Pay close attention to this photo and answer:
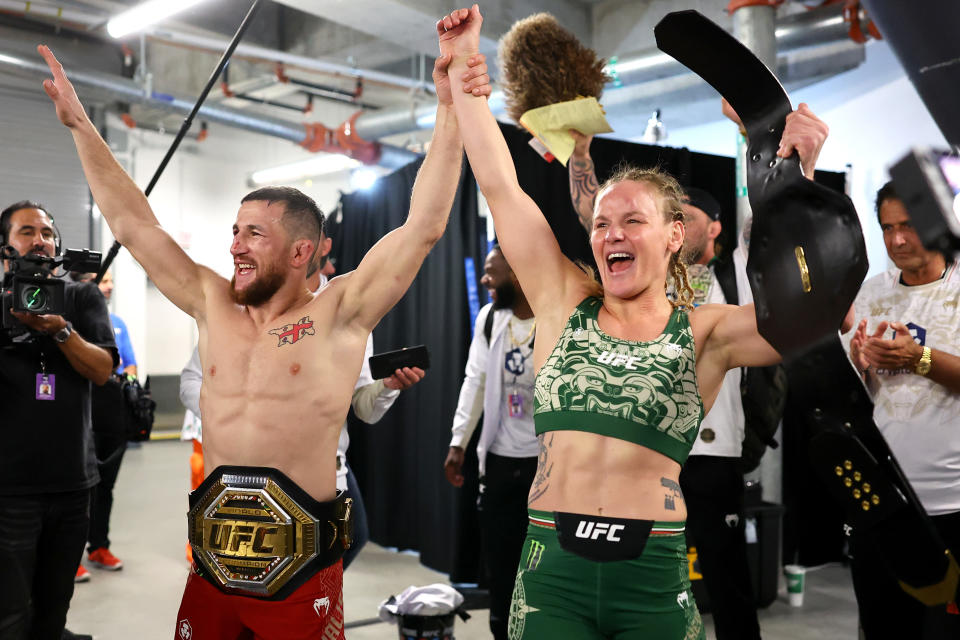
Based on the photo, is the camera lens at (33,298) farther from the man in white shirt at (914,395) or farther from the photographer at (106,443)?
the man in white shirt at (914,395)

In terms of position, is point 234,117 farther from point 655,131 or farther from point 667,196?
point 667,196

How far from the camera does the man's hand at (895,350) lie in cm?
220

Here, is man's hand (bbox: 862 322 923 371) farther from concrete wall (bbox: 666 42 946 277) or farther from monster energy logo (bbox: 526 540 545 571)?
concrete wall (bbox: 666 42 946 277)

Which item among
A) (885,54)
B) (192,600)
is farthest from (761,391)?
(885,54)

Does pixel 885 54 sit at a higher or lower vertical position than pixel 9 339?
higher

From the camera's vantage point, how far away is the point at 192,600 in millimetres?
1939

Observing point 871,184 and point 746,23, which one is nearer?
point 746,23

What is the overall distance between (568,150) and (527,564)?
1.13 meters

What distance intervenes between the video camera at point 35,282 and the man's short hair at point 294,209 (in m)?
0.86

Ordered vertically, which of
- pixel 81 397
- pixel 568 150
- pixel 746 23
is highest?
pixel 746 23

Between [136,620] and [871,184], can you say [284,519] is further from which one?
[871,184]

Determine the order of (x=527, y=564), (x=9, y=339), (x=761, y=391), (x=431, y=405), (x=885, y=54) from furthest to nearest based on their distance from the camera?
(x=885, y=54), (x=431, y=405), (x=761, y=391), (x=9, y=339), (x=527, y=564)

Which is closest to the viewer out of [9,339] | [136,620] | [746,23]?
[9,339]

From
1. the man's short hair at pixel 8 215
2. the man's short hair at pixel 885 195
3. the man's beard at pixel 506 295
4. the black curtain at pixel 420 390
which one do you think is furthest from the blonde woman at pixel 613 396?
the black curtain at pixel 420 390
